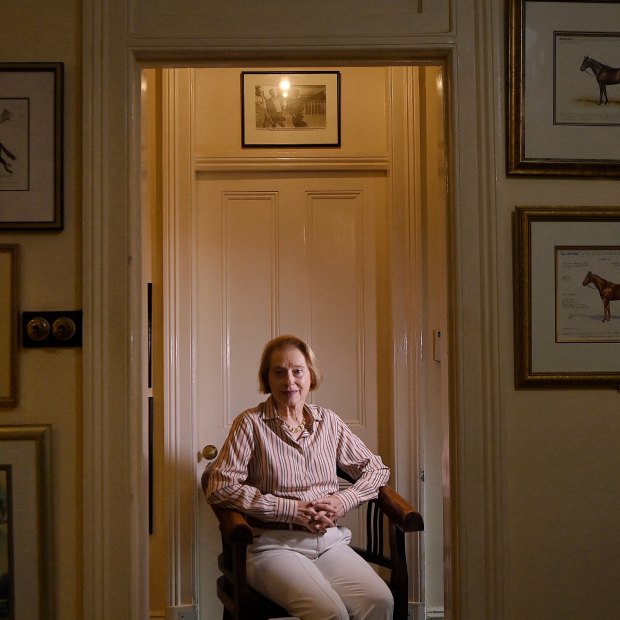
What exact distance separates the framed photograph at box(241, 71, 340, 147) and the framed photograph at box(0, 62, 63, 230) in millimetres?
1237

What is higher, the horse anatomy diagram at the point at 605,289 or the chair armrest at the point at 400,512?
the horse anatomy diagram at the point at 605,289

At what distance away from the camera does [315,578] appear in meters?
2.19

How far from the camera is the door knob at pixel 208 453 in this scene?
282cm

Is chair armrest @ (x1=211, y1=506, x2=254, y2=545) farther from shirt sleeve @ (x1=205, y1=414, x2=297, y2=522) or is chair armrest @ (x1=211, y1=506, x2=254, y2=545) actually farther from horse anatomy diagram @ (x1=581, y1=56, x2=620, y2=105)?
horse anatomy diagram @ (x1=581, y1=56, x2=620, y2=105)

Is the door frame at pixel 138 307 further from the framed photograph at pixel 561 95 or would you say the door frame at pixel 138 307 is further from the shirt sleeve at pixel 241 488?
the shirt sleeve at pixel 241 488

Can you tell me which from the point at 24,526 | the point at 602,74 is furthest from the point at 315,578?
the point at 602,74

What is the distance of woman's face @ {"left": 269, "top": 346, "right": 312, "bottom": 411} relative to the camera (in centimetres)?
252

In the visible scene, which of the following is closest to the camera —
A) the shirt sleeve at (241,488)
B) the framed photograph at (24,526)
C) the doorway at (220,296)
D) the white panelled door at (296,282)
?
the framed photograph at (24,526)

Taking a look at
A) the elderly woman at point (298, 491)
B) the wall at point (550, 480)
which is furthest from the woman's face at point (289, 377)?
the wall at point (550, 480)

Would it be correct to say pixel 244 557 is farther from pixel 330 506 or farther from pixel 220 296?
pixel 220 296

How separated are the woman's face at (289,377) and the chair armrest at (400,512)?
1.42 feet

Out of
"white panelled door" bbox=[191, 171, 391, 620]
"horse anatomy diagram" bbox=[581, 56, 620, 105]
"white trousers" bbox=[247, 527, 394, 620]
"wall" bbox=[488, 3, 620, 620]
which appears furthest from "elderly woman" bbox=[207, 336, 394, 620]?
"horse anatomy diagram" bbox=[581, 56, 620, 105]

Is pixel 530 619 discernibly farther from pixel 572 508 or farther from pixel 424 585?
pixel 424 585

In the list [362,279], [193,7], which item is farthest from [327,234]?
[193,7]
